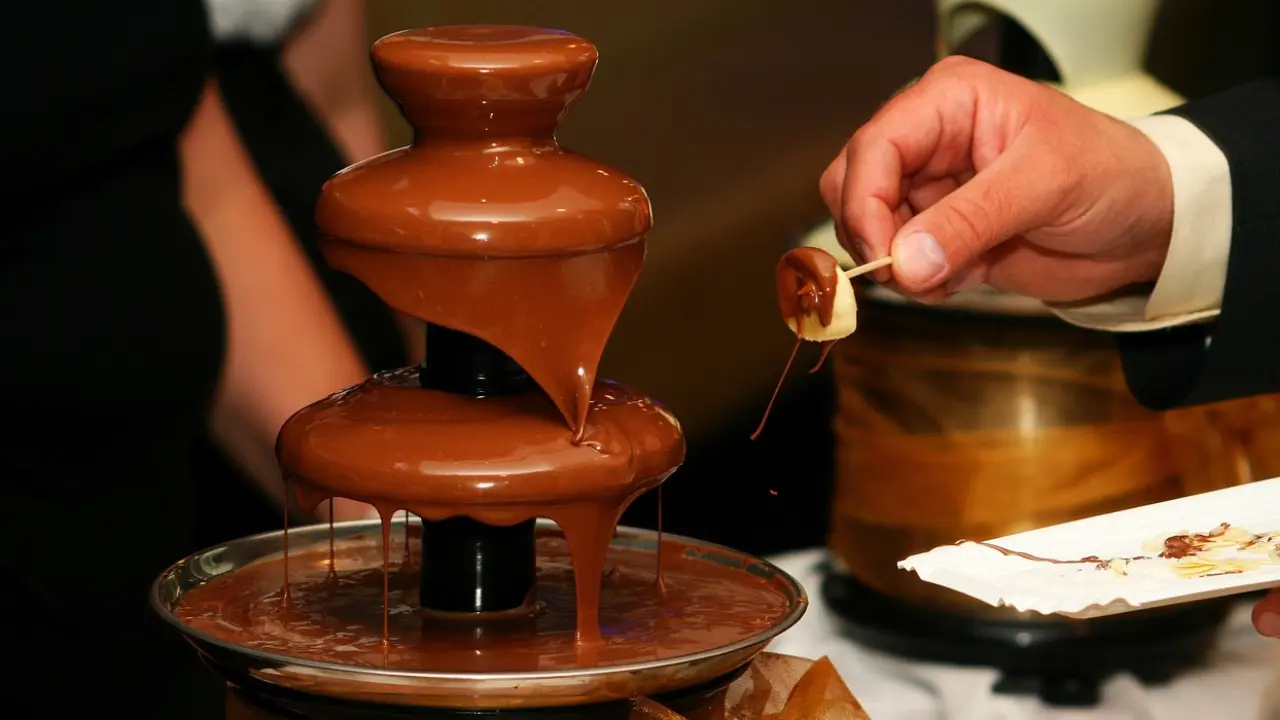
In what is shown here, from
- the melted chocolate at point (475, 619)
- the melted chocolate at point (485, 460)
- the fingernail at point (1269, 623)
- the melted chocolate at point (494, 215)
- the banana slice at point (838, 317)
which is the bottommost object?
the fingernail at point (1269, 623)

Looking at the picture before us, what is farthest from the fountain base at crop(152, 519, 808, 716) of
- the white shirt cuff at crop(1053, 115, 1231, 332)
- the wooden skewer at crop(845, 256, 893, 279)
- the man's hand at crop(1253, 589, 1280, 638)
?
the white shirt cuff at crop(1053, 115, 1231, 332)

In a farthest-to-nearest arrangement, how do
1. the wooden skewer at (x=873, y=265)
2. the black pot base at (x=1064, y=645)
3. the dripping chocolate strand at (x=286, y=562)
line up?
1. the black pot base at (x=1064, y=645)
2. the wooden skewer at (x=873, y=265)
3. the dripping chocolate strand at (x=286, y=562)

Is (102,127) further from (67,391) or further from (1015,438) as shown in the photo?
(1015,438)

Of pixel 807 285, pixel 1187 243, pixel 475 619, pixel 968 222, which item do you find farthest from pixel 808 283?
pixel 1187 243

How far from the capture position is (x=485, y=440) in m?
0.94

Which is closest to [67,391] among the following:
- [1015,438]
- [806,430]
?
[1015,438]

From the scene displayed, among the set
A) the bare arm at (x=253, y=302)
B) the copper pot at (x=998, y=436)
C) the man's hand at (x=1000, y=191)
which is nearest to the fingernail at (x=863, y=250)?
the man's hand at (x=1000, y=191)

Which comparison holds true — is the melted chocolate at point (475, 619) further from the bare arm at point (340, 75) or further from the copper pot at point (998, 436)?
the bare arm at point (340, 75)

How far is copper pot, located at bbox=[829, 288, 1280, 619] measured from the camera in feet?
5.72

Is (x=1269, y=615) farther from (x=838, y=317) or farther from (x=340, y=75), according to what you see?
(x=340, y=75)

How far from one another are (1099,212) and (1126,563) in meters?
0.53

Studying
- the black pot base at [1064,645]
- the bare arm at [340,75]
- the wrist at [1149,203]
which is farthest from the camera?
the bare arm at [340,75]

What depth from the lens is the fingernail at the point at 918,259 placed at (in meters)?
1.18

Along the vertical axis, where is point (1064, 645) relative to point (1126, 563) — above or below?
below
